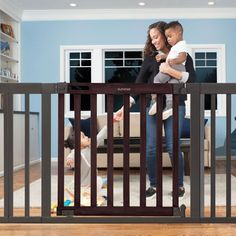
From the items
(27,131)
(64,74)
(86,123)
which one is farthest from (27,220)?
(64,74)

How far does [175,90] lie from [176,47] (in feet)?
2.68


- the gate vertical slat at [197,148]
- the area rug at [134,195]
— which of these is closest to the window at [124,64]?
the area rug at [134,195]

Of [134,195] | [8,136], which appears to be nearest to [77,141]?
[8,136]

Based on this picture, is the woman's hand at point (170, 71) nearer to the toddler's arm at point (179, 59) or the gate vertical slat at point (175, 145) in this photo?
the toddler's arm at point (179, 59)

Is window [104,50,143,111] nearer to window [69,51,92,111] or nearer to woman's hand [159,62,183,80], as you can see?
window [69,51,92,111]

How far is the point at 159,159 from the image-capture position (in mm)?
2072

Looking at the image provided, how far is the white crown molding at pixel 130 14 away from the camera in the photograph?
7078 mm

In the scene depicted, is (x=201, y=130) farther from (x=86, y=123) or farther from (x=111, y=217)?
(x=86, y=123)

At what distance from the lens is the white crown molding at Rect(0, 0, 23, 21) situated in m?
→ 6.41

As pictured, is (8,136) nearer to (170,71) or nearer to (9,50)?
(170,71)

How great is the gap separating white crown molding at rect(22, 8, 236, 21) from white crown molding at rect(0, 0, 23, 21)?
16 centimetres

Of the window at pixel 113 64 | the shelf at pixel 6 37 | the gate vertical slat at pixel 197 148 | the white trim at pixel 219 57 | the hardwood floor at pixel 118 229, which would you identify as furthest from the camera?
the window at pixel 113 64

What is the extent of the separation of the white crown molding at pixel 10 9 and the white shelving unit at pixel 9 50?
51 millimetres

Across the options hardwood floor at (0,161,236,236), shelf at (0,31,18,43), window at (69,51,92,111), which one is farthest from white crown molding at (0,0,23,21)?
hardwood floor at (0,161,236,236)
